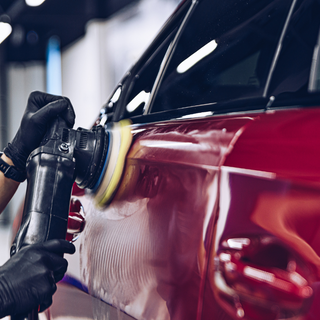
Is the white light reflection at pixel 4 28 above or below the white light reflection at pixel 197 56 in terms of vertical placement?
above

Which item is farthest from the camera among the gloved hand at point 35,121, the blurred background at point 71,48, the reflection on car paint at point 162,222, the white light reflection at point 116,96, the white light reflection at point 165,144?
the blurred background at point 71,48

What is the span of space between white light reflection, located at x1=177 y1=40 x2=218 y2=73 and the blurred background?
15.1ft

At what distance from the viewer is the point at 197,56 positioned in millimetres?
1031

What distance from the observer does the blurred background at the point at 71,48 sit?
613cm

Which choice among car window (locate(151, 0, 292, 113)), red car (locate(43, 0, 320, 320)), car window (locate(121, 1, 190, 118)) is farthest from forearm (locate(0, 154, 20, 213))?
car window (locate(151, 0, 292, 113))

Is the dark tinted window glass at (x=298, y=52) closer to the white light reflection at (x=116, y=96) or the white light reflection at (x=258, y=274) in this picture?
the white light reflection at (x=258, y=274)

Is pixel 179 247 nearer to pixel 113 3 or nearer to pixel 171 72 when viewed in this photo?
pixel 171 72

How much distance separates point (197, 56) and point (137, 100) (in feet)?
0.88

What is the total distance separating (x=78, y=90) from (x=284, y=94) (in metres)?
7.25

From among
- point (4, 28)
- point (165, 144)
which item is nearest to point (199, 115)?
point (165, 144)

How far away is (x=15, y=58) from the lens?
853 cm

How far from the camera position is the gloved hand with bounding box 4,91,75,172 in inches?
43.4

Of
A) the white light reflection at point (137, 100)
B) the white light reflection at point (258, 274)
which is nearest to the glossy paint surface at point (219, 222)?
the white light reflection at point (258, 274)

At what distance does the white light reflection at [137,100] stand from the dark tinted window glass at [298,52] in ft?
1.65
